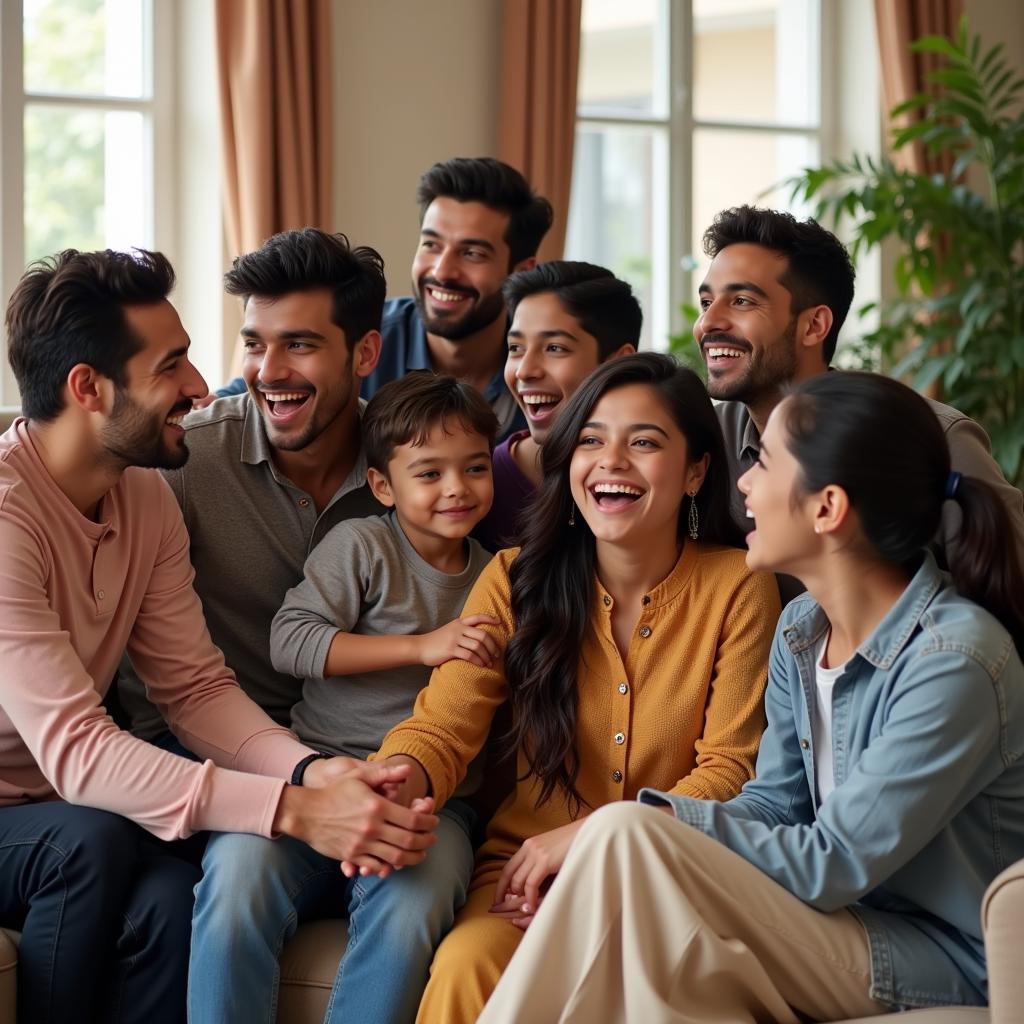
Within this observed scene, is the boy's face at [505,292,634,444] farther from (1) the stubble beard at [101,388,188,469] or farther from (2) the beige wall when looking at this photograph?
(2) the beige wall

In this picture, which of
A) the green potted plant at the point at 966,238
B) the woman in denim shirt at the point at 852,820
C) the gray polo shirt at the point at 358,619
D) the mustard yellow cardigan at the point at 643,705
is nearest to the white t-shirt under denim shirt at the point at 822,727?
the woman in denim shirt at the point at 852,820

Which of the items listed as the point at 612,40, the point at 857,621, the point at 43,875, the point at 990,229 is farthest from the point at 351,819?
the point at 612,40

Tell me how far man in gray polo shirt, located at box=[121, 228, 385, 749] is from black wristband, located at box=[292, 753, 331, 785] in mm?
352

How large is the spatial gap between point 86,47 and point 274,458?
9.42 ft

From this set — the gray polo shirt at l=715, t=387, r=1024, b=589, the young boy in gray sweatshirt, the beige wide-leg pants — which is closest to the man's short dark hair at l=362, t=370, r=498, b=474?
the young boy in gray sweatshirt

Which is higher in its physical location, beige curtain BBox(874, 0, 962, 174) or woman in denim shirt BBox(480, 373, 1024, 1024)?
beige curtain BBox(874, 0, 962, 174)

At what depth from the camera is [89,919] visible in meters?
2.10

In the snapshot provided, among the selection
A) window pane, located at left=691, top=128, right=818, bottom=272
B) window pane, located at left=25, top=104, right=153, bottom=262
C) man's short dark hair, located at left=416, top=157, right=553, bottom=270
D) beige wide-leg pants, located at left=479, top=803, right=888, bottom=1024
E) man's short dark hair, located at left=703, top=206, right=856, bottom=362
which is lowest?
beige wide-leg pants, located at left=479, top=803, right=888, bottom=1024

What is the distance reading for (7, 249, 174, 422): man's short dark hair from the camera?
7.60ft

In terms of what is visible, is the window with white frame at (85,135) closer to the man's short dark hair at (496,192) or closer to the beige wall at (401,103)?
the beige wall at (401,103)

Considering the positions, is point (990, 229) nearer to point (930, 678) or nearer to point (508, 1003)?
point (930, 678)

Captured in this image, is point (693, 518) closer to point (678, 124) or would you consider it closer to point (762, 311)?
point (762, 311)

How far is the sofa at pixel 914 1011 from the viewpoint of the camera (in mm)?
1694

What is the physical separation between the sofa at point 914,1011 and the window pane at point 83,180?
3.29 metres
